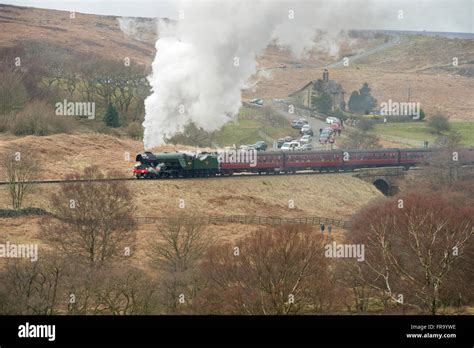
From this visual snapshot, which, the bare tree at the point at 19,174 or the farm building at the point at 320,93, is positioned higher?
the farm building at the point at 320,93

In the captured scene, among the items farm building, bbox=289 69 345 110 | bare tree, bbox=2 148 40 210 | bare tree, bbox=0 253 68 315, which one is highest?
farm building, bbox=289 69 345 110

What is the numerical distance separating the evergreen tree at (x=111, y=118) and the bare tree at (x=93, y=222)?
153 feet

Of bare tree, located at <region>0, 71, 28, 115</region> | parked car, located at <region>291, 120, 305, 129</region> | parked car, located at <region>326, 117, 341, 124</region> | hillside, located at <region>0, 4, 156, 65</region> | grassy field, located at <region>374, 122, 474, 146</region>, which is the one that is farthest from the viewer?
hillside, located at <region>0, 4, 156, 65</region>

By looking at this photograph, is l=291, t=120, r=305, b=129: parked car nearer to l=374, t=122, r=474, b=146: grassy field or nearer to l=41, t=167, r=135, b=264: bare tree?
l=374, t=122, r=474, b=146: grassy field

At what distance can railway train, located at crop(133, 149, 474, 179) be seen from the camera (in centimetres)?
7081

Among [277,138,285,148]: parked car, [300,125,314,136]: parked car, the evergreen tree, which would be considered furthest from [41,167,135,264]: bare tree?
[300,125,314,136]: parked car

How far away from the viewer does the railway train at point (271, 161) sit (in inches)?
2788

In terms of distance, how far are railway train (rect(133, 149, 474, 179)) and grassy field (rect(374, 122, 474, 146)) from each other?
25431 millimetres

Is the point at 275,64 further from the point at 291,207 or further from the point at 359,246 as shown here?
the point at 359,246

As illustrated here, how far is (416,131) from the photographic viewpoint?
402ft

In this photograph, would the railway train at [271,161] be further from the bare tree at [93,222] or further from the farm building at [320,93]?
the farm building at [320,93]

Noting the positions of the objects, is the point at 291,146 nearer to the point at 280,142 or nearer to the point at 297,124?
the point at 280,142

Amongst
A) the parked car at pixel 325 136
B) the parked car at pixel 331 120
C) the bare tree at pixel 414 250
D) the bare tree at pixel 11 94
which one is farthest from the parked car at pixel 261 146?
the bare tree at pixel 414 250

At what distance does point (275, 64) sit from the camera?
620 feet
